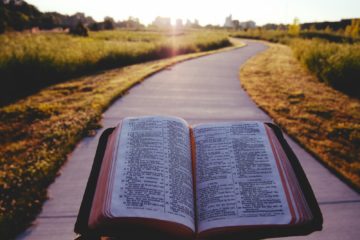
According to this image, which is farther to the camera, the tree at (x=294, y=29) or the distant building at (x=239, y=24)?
the distant building at (x=239, y=24)

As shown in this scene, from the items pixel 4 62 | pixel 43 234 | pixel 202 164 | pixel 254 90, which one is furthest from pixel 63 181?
pixel 4 62

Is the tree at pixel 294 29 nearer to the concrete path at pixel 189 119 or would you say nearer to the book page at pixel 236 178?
the concrete path at pixel 189 119

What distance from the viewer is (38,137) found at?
151 inches

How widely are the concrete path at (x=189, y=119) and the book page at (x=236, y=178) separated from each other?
117cm

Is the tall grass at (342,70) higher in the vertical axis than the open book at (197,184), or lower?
lower

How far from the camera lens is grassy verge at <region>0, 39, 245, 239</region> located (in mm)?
2467

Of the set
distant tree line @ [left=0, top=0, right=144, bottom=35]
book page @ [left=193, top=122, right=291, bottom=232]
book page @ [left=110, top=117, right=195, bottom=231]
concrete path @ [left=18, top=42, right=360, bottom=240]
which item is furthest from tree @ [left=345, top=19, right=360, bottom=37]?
book page @ [left=110, top=117, right=195, bottom=231]

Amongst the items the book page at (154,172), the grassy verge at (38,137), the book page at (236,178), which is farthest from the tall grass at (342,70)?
the book page at (154,172)

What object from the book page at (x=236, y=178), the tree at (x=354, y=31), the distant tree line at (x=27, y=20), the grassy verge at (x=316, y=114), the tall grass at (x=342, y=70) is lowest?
the grassy verge at (x=316, y=114)

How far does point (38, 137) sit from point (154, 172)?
123 inches

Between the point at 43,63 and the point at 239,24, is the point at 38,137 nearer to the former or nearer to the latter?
the point at 43,63

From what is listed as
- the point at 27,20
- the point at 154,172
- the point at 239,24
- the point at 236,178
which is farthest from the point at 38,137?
the point at 239,24

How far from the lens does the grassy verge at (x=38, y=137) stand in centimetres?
247

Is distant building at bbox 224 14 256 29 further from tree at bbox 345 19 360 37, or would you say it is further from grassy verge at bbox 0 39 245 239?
grassy verge at bbox 0 39 245 239
